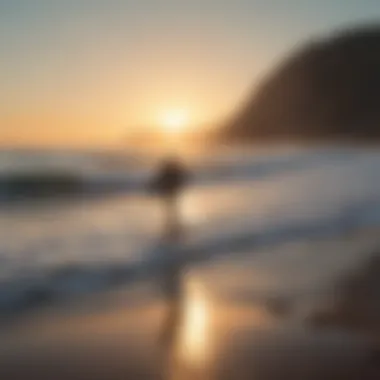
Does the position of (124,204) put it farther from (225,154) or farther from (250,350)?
(250,350)

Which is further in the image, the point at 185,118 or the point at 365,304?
the point at 185,118

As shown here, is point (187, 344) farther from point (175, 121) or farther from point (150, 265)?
point (175, 121)

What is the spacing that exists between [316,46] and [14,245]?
34.0 ft

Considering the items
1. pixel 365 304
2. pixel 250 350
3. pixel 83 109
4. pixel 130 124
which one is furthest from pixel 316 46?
pixel 250 350

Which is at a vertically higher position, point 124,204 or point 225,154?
point 225,154

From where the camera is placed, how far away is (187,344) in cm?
432

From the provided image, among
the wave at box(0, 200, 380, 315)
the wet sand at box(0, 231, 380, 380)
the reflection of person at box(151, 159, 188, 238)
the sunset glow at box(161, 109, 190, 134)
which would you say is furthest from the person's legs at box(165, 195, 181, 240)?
the wet sand at box(0, 231, 380, 380)

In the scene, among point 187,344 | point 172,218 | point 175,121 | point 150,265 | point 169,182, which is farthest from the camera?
point 169,182

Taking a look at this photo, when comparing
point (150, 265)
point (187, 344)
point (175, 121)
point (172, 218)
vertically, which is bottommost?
point (187, 344)

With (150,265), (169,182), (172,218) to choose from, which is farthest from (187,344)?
(169,182)

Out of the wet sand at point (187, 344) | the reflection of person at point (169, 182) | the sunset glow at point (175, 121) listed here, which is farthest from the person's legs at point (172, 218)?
the wet sand at point (187, 344)

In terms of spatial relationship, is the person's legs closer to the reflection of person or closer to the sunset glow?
the reflection of person

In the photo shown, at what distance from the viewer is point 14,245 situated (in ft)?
25.2

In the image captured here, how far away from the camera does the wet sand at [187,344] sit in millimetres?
3760
